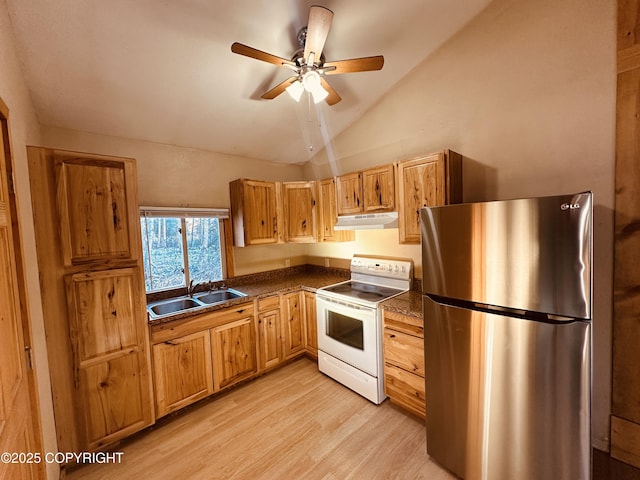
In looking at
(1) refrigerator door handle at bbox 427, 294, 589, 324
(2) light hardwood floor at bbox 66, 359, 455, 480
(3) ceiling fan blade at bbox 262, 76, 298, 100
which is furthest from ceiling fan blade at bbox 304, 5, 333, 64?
(2) light hardwood floor at bbox 66, 359, 455, 480

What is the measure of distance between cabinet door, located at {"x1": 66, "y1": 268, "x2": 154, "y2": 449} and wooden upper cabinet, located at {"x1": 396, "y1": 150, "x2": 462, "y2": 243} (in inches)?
89.4

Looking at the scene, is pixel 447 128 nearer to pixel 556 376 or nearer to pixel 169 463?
pixel 556 376

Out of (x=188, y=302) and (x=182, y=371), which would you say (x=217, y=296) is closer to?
(x=188, y=302)

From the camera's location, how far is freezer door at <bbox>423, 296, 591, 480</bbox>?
1220 millimetres

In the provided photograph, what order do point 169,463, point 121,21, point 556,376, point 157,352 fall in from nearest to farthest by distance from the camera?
point 556,376
point 121,21
point 169,463
point 157,352

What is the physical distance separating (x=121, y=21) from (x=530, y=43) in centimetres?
272

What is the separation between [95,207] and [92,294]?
0.61 metres

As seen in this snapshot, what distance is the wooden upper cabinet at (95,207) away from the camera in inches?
66.1

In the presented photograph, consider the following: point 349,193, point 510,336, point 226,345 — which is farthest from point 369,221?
point 226,345

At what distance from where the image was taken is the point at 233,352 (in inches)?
99.2

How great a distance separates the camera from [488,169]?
2.12 meters

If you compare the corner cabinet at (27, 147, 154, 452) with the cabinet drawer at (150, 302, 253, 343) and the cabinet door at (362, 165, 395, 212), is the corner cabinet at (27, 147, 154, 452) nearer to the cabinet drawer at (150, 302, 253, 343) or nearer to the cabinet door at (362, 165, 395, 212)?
the cabinet drawer at (150, 302, 253, 343)

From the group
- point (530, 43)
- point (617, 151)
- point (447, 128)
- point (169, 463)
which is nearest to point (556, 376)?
point (617, 151)

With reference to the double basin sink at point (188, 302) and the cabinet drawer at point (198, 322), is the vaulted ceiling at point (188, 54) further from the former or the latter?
the cabinet drawer at point (198, 322)
